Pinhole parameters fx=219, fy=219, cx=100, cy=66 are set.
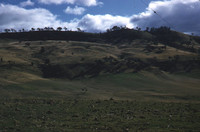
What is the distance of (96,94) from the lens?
60.7 meters

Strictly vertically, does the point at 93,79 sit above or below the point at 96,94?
above

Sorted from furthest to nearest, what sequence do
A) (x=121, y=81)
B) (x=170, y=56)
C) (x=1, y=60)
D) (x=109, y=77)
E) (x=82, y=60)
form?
(x=170, y=56)
(x=82, y=60)
(x=1, y=60)
(x=109, y=77)
(x=121, y=81)

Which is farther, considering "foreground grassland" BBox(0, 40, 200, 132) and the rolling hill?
the rolling hill

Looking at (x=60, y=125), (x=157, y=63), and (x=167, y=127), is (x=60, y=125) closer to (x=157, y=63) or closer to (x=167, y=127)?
(x=167, y=127)

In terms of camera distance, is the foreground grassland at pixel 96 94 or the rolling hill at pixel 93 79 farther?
the rolling hill at pixel 93 79

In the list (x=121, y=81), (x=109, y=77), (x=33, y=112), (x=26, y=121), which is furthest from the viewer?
(x=109, y=77)

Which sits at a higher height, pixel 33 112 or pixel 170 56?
pixel 170 56

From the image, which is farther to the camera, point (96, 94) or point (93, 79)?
point (93, 79)

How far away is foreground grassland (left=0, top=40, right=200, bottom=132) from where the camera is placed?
2078 centimetres

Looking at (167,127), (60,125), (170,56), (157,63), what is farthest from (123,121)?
(170,56)

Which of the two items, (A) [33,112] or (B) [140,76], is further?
(B) [140,76]

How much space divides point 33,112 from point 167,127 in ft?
51.3

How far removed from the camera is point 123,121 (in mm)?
21469

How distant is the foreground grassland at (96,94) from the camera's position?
20777 millimetres
